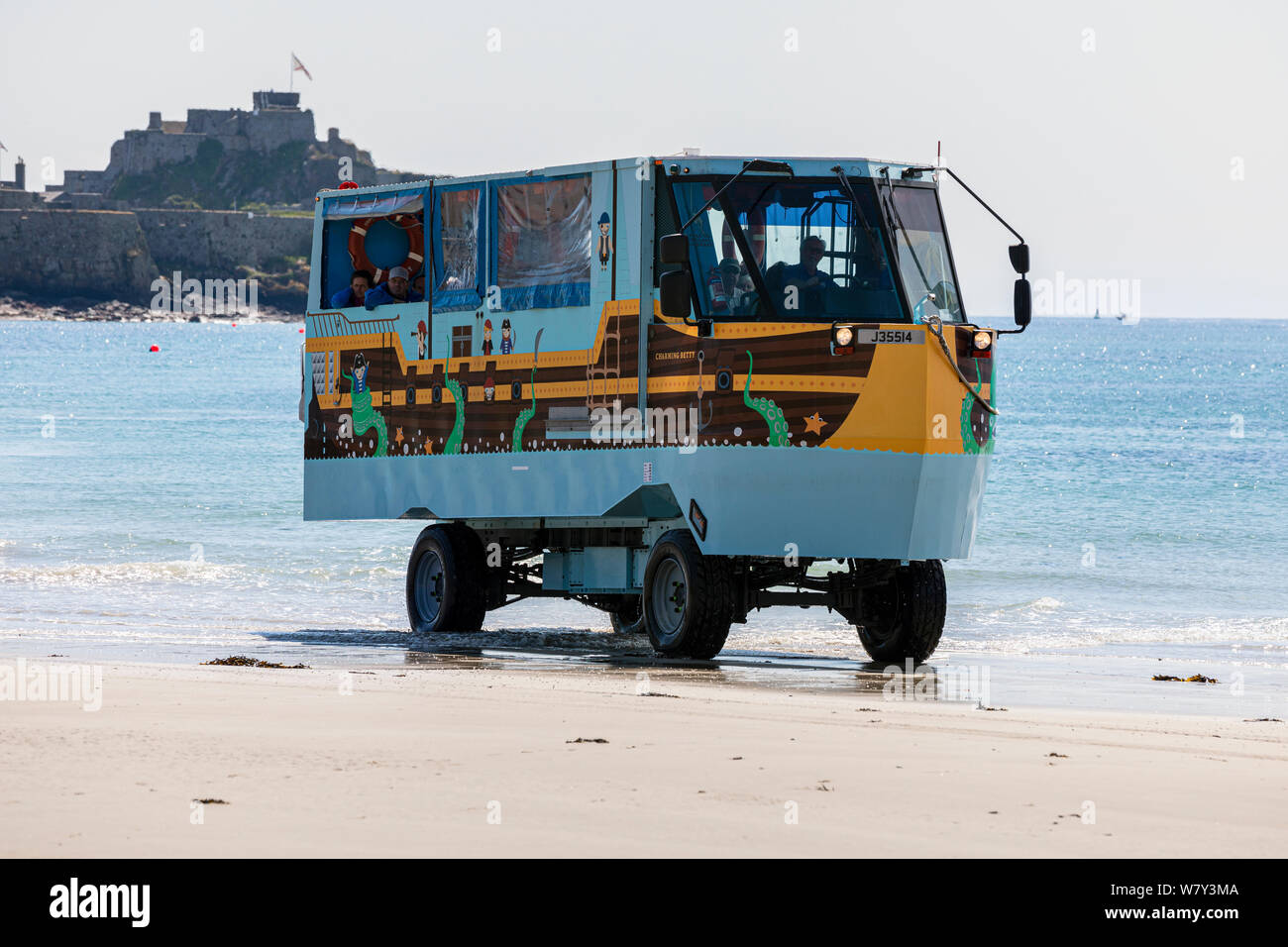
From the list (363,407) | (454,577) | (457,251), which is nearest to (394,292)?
(457,251)

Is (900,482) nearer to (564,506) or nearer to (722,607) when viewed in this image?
(722,607)

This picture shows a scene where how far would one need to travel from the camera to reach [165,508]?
3609 centimetres

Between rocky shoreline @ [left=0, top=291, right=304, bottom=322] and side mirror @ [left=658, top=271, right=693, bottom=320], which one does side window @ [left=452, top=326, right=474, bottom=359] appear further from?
rocky shoreline @ [left=0, top=291, right=304, bottom=322]

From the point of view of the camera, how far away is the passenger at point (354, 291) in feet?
57.1

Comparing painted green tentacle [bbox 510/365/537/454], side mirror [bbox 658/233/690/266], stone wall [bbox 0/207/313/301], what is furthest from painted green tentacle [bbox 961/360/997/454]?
stone wall [bbox 0/207/313/301]

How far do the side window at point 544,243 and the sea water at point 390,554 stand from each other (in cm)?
288

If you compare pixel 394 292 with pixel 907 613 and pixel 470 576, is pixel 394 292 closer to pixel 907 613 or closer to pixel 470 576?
pixel 470 576

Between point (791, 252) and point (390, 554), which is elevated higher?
point (791, 252)

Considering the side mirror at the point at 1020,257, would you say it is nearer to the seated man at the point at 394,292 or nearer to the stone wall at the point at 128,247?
the seated man at the point at 394,292

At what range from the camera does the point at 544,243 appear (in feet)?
50.6

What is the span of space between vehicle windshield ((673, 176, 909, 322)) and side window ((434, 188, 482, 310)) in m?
2.56

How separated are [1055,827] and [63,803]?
3.57 m

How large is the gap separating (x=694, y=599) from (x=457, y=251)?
3840 millimetres

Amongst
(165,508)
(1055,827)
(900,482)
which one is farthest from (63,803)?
(165,508)
